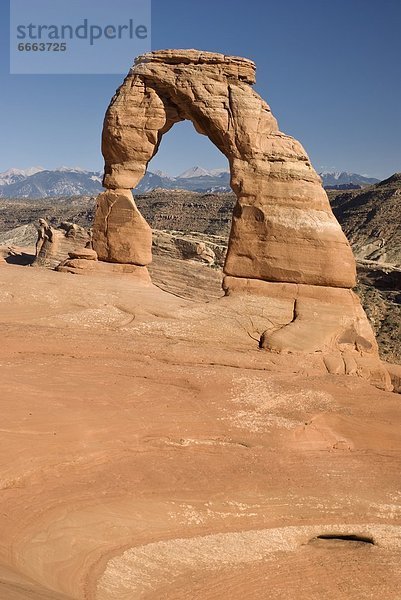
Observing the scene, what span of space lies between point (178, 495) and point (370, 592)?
2692 mm

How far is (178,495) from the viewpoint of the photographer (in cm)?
764

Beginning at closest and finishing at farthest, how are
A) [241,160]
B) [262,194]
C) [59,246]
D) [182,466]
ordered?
[182,466]
[262,194]
[241,160]
[59,246]

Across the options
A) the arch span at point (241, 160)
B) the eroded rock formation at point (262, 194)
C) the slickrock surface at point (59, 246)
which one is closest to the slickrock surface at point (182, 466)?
the eroded rock formation at point (262, 194)

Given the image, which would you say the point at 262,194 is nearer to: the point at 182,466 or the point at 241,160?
the point at 241,160

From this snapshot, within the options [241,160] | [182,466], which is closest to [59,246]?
[241,160]

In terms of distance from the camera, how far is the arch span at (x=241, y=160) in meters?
14.8

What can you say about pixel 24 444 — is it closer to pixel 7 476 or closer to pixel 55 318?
pixel 7 476

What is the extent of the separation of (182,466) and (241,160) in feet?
32.1

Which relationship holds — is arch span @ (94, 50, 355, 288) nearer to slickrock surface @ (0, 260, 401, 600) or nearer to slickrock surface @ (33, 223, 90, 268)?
slickrock surface @ (0, 260, 401, 600)

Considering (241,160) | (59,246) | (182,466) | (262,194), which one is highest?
(241,160)

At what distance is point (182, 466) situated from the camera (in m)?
8.26

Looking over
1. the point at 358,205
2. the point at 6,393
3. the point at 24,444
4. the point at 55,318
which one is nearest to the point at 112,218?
the point at 55,318

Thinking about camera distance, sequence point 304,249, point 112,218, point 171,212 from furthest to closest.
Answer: point 171,212, point 112,218, point 304,249

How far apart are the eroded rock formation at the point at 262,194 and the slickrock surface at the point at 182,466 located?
6.74 feet
